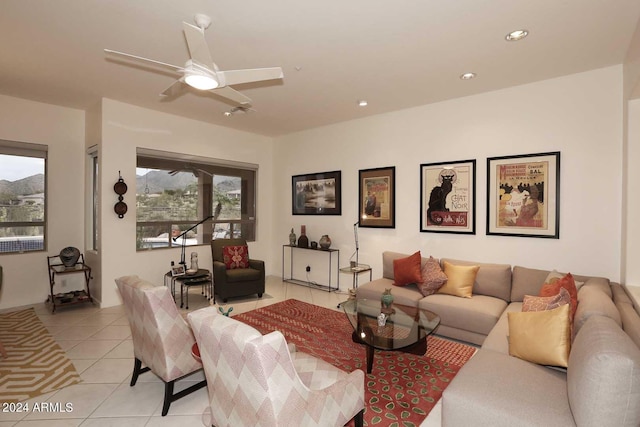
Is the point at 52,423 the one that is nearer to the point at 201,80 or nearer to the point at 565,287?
the point at 201,80

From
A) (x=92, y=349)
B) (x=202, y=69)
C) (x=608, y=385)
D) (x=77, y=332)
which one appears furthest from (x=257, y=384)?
(x=77, y=332)

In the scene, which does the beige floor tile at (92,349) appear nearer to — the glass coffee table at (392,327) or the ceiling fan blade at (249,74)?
the glass coffee table at (392,327)

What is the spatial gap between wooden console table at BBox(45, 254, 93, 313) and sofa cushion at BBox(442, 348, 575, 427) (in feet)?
16.2

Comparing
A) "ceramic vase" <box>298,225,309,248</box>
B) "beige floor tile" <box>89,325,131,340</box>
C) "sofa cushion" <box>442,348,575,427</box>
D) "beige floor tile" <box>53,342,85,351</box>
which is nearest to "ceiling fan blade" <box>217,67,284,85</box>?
"sofa cushion" <box>442,348,575,427</box>

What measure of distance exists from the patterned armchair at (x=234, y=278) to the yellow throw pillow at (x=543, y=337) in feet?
12.0

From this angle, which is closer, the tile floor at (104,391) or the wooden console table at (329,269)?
the tile floor at (104,391)

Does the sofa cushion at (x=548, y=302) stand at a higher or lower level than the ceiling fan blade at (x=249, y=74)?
lower

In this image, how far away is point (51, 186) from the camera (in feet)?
15.6

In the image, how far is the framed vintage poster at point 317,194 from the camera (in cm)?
556

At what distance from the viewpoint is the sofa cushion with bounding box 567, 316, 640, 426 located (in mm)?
1368

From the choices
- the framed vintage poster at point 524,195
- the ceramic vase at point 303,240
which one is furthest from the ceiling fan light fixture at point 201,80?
the ceramic vase at point 303,240

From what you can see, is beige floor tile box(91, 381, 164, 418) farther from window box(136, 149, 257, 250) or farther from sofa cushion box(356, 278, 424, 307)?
window box(136, 149, 257, 250)

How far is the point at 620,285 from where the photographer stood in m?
3.10

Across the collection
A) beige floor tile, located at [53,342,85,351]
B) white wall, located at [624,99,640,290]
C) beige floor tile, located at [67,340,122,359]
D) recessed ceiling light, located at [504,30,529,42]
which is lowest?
beige floor tile, located at [67,340,122,359]
